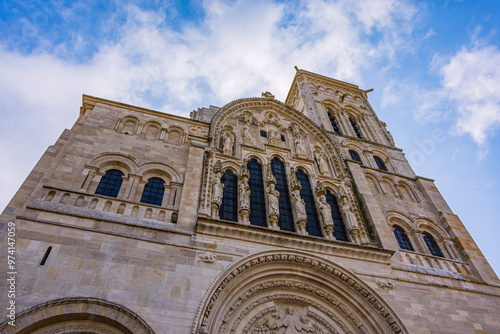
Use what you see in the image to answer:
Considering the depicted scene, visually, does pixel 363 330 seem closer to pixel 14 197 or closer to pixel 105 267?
pixel 105 267

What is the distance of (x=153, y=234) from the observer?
32.0ft

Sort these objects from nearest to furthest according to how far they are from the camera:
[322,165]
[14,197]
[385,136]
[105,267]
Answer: [105,267] → [14,197] → [322,165] → [385,136]

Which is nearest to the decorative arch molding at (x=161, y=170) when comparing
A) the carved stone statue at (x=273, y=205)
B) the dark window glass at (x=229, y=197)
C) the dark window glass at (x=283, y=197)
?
the dark window glass at (x=229, y=197)

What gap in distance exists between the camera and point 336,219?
1359cm

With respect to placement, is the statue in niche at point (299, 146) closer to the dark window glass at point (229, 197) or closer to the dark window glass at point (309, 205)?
the dark window glass at point (309, 205)

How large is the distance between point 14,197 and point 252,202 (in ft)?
24.1

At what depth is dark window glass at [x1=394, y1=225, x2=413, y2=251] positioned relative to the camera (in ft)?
45.5

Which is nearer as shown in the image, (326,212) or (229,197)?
(229,197)

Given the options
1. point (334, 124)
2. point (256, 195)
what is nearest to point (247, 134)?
point (256, 195)

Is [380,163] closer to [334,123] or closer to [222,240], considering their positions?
[334,123]

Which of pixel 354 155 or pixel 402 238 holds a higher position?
pixel 354 155

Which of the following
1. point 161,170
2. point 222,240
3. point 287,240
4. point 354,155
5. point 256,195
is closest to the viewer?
point 222,240

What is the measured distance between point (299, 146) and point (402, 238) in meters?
6.08

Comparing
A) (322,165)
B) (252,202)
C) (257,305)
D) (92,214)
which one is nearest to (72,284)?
(92,214)
